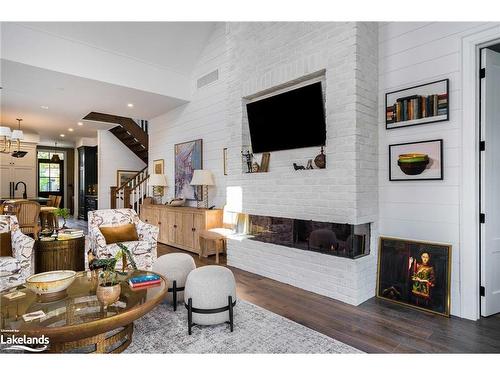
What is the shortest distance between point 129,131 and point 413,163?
727cm

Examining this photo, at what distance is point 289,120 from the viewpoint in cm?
387

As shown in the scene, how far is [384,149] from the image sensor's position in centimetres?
341

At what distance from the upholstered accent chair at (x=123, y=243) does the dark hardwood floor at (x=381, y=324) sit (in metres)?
1.41

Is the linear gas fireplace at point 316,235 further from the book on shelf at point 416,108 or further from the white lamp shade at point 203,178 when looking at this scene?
the white lamp shade at point 203,178

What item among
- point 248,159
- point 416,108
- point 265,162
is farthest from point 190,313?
point 416,108

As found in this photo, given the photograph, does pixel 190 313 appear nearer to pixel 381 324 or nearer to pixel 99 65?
pixel 381 324

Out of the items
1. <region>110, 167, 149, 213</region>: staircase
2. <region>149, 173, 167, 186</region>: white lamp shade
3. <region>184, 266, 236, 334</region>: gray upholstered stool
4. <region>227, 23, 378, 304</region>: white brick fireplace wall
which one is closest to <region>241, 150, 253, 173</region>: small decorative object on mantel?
<region>227, 23, 378, 304</region>: white brick fireplace wall

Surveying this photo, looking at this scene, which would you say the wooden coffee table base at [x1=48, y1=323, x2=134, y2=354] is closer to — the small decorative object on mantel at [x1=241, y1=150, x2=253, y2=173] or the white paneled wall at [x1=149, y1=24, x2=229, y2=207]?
the small decorative object on mantel at [x1=241, y1=150, x2=253, y2=173]

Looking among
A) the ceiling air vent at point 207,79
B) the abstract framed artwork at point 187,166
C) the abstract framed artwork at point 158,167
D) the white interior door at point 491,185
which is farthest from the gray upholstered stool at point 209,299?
the abstract framed artwork at point 158,167

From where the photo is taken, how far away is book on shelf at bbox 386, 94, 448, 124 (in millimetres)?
2959

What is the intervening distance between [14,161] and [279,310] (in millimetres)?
10381
